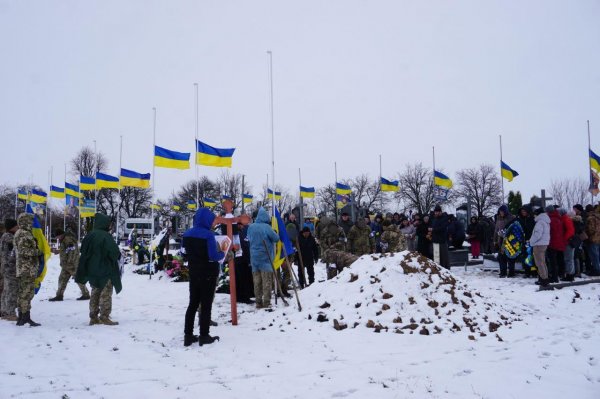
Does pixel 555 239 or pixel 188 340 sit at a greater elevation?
pixel 555 239

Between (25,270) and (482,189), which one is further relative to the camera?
(482,189)

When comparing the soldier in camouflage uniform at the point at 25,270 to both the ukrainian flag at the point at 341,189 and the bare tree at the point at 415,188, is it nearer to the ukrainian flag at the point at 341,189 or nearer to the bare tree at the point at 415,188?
the ukrainian flag at the point at 341,189

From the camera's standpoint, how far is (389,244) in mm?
13539

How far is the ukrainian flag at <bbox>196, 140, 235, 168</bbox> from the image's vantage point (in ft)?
50.4

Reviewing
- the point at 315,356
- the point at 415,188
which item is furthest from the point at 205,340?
the point at 415,188

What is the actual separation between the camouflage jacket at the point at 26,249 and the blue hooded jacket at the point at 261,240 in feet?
13.0

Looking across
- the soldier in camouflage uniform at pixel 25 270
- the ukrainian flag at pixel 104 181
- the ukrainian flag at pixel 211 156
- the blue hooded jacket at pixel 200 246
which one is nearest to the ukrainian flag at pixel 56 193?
the ukrainian flag at pixel 104 181

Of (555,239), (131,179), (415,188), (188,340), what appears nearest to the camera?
(188,340)

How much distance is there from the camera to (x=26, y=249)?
7820mm

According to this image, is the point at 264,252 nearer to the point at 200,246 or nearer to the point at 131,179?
the point at 200,246

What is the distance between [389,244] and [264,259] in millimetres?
5551

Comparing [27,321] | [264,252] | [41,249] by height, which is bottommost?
[27,321]

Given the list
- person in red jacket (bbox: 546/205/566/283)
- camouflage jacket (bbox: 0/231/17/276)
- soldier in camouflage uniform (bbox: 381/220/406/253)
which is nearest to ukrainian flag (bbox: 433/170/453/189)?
soldier in camouflage uniform (bbox: 381/220/406/253)

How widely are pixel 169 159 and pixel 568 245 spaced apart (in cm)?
1327
